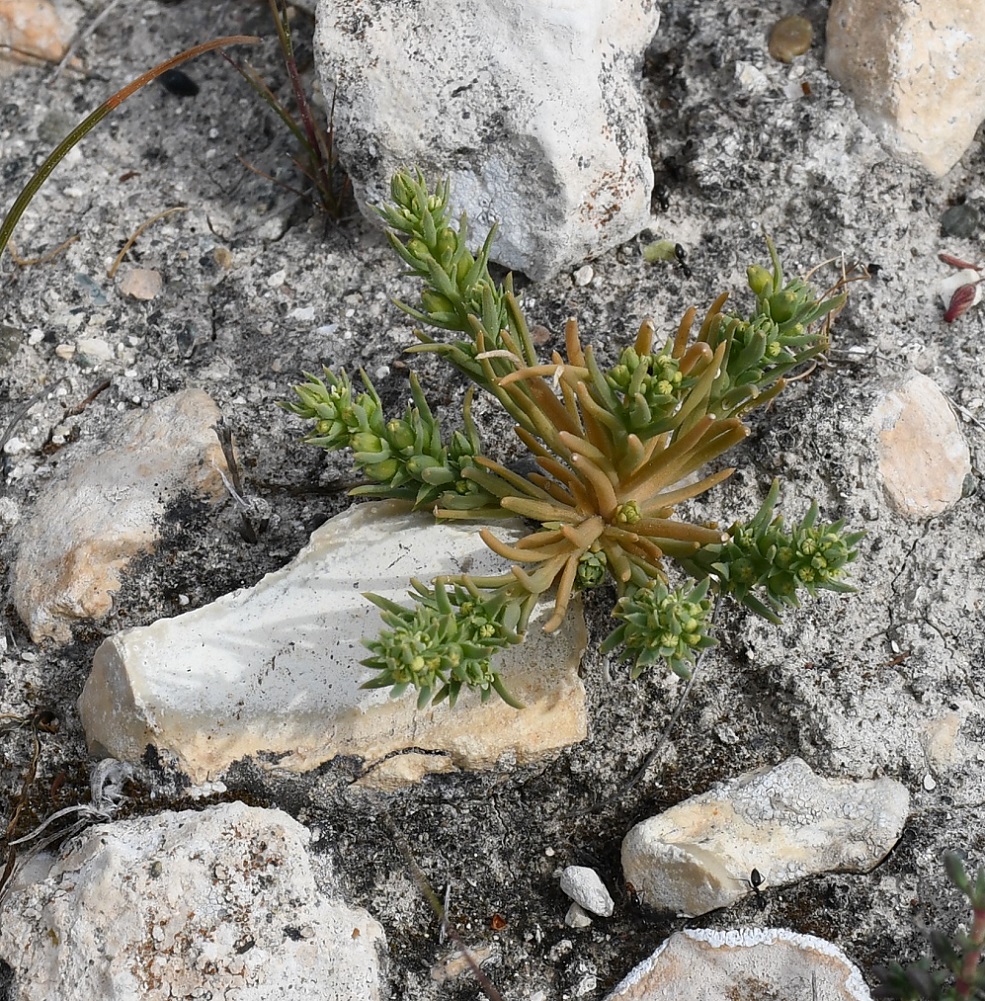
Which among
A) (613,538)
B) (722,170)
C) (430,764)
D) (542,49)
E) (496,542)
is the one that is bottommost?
(430,764)

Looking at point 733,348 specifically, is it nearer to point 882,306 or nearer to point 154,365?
point 882,306

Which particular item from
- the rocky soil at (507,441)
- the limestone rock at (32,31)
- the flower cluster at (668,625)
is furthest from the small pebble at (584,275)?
the limestone rock at (32,31)

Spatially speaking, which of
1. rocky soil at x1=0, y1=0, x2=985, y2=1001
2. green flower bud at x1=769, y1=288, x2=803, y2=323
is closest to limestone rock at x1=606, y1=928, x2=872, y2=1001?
rocky soil at x1=0, y1=0, x2=985, y2=1001

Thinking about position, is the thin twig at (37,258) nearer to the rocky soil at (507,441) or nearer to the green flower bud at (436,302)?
the rocky soil at (507,441)

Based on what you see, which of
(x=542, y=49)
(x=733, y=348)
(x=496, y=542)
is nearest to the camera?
(x=496, y=542)

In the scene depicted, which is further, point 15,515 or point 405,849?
point 15,515

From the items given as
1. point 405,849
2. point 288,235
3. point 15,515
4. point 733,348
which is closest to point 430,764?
point 405,849

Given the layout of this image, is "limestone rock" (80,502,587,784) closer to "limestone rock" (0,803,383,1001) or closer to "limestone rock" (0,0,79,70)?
"limestone rock" (0,803,383,1001)
